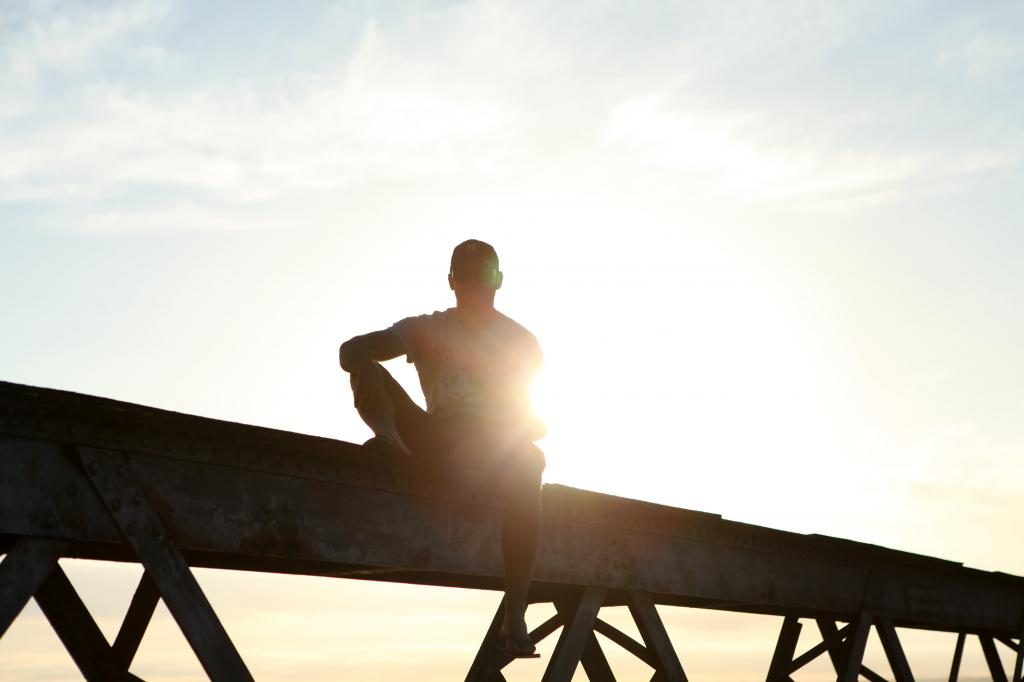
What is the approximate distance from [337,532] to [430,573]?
39.9 inches

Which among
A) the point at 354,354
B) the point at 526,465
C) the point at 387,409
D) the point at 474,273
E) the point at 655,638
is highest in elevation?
the point at 474,273

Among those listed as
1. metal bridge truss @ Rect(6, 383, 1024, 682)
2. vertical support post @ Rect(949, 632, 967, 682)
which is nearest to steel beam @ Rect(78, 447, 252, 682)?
metal bridge truss @ Rect(6, 383, 1024, 682)

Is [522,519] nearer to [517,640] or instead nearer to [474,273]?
[517,640]

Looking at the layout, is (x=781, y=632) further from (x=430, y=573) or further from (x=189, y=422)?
(x=189, y=422)

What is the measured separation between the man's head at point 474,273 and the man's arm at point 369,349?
0.48m

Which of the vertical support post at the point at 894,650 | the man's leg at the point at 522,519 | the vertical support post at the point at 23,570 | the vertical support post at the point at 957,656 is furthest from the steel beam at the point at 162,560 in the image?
the vertical support post at the point at 957,656

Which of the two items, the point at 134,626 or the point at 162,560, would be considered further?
the point at 134,626

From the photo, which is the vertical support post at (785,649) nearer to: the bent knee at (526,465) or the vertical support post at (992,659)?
the vertical support post at (992,659)

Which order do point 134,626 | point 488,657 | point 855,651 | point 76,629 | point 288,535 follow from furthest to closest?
point 855,651, point 488,657, point 134,626, point 288,535, point 76,629

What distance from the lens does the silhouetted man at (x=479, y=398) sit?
21.0 ft

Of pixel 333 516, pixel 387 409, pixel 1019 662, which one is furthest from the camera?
pixel 1019 662

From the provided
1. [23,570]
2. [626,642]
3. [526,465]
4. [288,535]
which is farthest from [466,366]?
[626,642]

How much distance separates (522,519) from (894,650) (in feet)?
17.4

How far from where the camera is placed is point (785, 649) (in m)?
10.3
